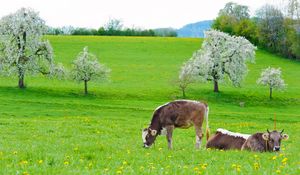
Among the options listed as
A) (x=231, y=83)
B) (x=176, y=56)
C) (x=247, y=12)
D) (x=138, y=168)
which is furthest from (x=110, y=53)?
(x=138, y=168)

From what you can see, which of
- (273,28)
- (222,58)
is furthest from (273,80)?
(273,28)

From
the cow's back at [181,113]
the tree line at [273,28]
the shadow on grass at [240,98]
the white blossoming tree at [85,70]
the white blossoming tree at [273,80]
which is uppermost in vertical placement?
the tree line at [273,28]

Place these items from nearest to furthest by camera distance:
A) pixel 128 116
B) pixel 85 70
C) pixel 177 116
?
pixel 177 116 < pixel 128 116 < pixel 85 70

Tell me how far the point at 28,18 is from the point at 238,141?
2076 inches

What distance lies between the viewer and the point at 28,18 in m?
65.3

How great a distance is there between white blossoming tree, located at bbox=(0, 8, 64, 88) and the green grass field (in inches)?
109

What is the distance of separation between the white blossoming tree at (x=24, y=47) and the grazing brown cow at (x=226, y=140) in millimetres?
48782

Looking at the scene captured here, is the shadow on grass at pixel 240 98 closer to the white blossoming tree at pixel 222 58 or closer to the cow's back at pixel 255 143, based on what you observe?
the white blossoming tree at pixel 222 58

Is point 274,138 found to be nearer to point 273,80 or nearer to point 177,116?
point 177,116

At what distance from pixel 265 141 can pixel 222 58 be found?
5684 cm

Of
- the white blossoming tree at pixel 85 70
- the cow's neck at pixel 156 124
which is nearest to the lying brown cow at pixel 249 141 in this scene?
the cow's neck at pixel 156 124

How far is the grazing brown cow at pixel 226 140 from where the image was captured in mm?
17656

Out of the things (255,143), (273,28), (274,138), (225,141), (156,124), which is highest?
(273,28)

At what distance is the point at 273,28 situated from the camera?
119750 mm
